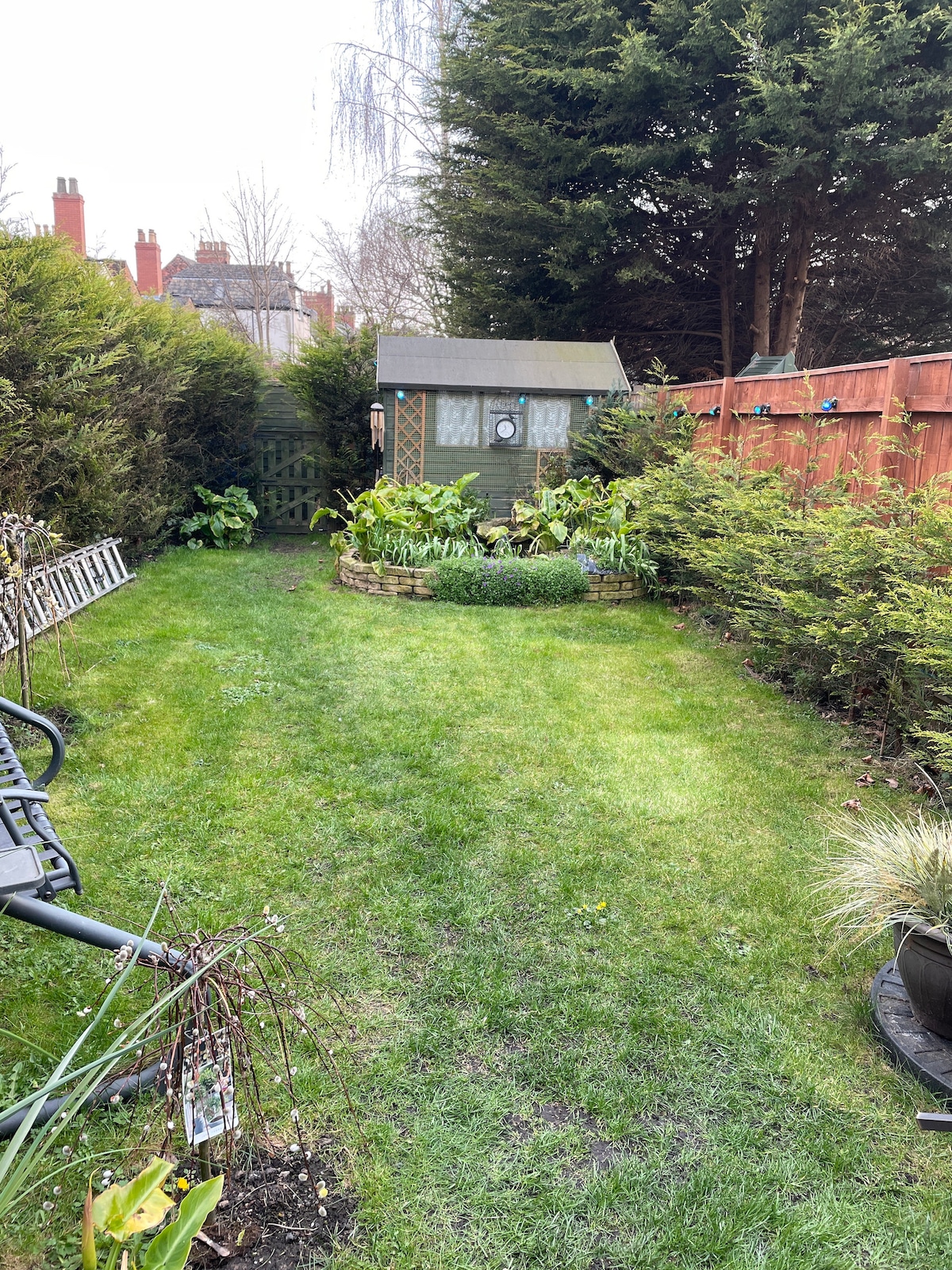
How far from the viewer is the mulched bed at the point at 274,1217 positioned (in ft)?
5.42

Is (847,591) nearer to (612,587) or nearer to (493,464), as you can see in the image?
(612,587)

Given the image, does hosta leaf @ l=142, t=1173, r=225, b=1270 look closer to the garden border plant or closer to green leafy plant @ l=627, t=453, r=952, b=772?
green leafy plant @ l=627, t=453, r=952, b=772

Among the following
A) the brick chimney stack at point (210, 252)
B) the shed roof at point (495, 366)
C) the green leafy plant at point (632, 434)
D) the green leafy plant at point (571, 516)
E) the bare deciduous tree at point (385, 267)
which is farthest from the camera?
the brick chimney stack at point (210, 252)

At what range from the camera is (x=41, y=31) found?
27.5 ft

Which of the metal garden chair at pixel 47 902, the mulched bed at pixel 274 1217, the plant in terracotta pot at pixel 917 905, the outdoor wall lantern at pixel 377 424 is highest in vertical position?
the outdoor wall lantern at pixel 377 424

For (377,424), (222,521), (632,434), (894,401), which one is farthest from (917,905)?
(222,521)

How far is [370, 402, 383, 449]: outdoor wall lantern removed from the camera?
10.2m

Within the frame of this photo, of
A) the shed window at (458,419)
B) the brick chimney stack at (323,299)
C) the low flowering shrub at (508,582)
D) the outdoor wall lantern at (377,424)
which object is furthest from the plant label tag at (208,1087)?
the brick chimney stack at (323,299)

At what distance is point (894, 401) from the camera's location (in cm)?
506

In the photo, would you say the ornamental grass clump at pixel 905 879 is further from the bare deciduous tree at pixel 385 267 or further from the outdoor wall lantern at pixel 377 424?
the bare deciduous tree at pixel 385 267

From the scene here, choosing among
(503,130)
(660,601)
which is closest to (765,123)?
(503,130)

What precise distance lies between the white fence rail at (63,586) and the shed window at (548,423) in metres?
5.58

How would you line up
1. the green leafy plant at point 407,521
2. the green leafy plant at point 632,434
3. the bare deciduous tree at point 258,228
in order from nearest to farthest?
1. the green leafy plant at point 407,521
2. the green leafy plant at point 632,434
3. the bare deciduous tree at point 258,228

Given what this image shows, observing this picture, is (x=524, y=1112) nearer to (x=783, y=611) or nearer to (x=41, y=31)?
(x=783, y=611)
